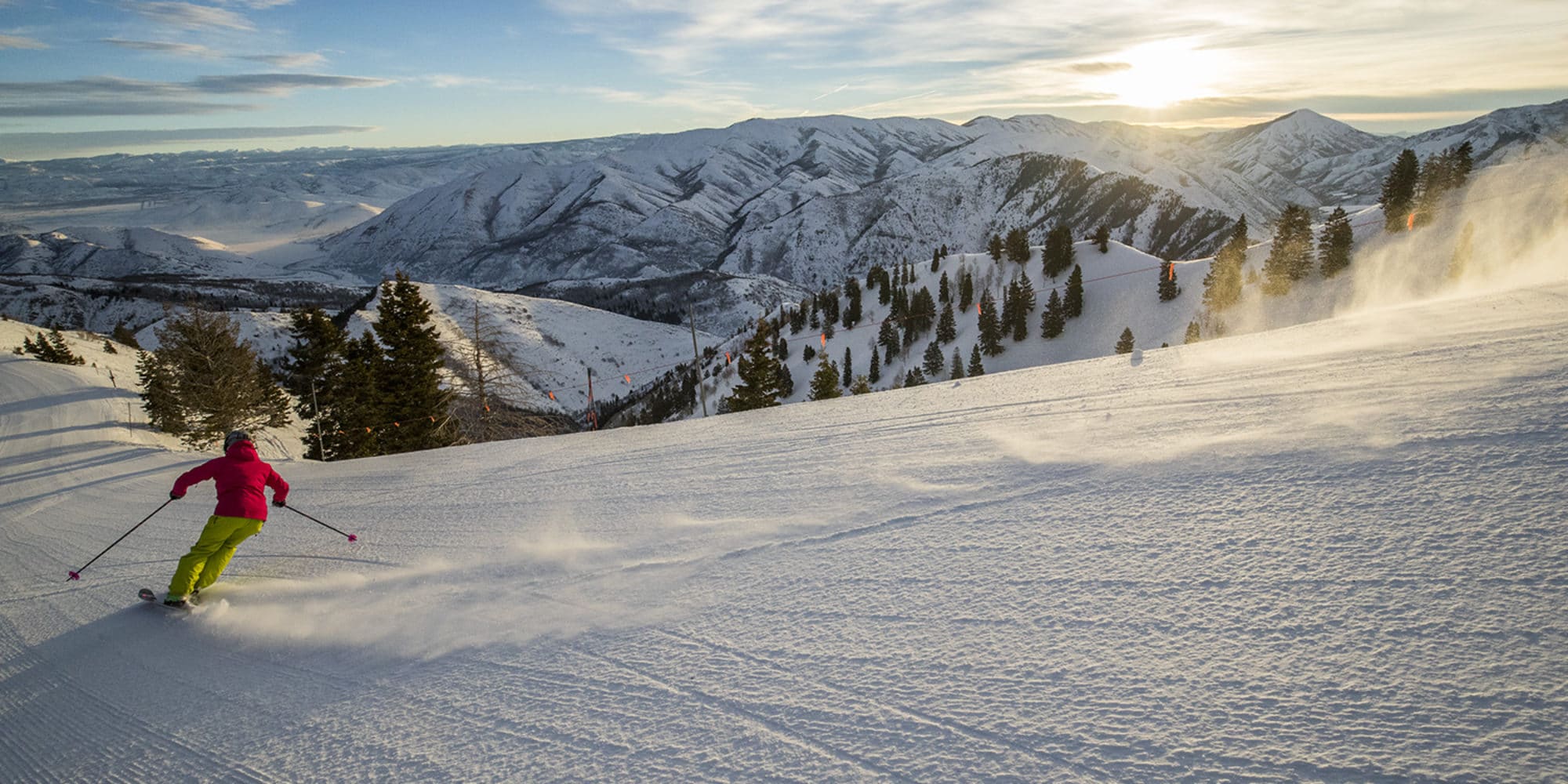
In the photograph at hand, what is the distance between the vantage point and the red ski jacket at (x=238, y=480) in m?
6.41

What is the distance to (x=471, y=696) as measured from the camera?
13.0 ft

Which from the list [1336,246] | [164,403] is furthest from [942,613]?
[1336,246]

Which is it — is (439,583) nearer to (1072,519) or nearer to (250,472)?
(250,472)

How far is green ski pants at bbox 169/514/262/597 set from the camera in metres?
6.01

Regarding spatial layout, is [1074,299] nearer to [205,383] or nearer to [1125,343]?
[1125,343]

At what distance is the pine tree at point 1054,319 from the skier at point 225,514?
8940 cm

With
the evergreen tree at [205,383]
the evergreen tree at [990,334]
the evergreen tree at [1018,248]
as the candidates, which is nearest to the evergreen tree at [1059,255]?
the evergreen tree at [1018,248]

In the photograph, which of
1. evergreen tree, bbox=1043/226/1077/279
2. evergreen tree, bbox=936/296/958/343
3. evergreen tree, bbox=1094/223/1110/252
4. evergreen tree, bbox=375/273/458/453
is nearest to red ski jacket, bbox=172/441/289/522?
evergreen tree, bbox=375/273/458/453

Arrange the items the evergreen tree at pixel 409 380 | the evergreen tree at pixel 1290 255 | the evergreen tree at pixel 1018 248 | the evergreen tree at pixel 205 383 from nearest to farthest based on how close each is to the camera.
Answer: the evergreen tree at pixel 205 383 → the evergreen tree at pixel 409 380 → the evergreen tree at pixel 1290 255 → the evergreen tree at pixel 1018 248

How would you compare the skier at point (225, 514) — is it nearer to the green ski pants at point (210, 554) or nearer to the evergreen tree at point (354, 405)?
the green ski pants at point (210, 554)

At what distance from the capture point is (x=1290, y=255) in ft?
210

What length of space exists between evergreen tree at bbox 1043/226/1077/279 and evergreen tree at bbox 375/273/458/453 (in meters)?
92.7

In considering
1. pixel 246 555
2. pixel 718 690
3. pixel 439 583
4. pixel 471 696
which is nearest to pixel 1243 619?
pixel 718 690

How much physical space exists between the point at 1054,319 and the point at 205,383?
274 feet
